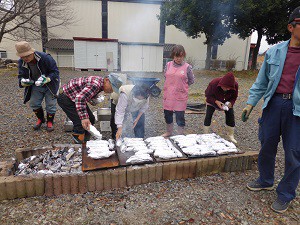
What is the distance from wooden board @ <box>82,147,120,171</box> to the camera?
271 centimetres

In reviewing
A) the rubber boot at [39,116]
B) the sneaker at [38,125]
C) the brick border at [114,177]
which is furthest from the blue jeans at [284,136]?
the sneaker at [38,125]

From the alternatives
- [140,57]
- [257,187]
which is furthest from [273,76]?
[140,57]

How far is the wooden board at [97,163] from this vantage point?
107 inches

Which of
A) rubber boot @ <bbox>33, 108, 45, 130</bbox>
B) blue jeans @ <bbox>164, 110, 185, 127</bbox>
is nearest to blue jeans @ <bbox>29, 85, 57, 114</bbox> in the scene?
rubber boot @ <bbox>33, 108, 45, 130</bbox>

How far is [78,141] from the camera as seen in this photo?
142 inches

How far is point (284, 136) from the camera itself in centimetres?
235

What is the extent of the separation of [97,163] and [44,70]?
2427 millimetres

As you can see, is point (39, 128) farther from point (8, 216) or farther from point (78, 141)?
point (8, 216)

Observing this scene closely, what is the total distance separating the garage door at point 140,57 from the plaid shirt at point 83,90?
654 inches

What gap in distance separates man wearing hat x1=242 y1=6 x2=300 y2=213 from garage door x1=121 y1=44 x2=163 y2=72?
1786 centimetres

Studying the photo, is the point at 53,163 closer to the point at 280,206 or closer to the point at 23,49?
the point at 23,49

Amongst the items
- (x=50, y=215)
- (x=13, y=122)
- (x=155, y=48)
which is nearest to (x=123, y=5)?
(x=155, y=48)

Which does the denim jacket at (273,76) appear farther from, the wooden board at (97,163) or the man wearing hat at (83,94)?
the wooden board at (97,163)

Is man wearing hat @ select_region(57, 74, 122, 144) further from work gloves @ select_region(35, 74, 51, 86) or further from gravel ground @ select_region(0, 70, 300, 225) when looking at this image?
gravel ground @ select_region(0, 70, 300, 225)
